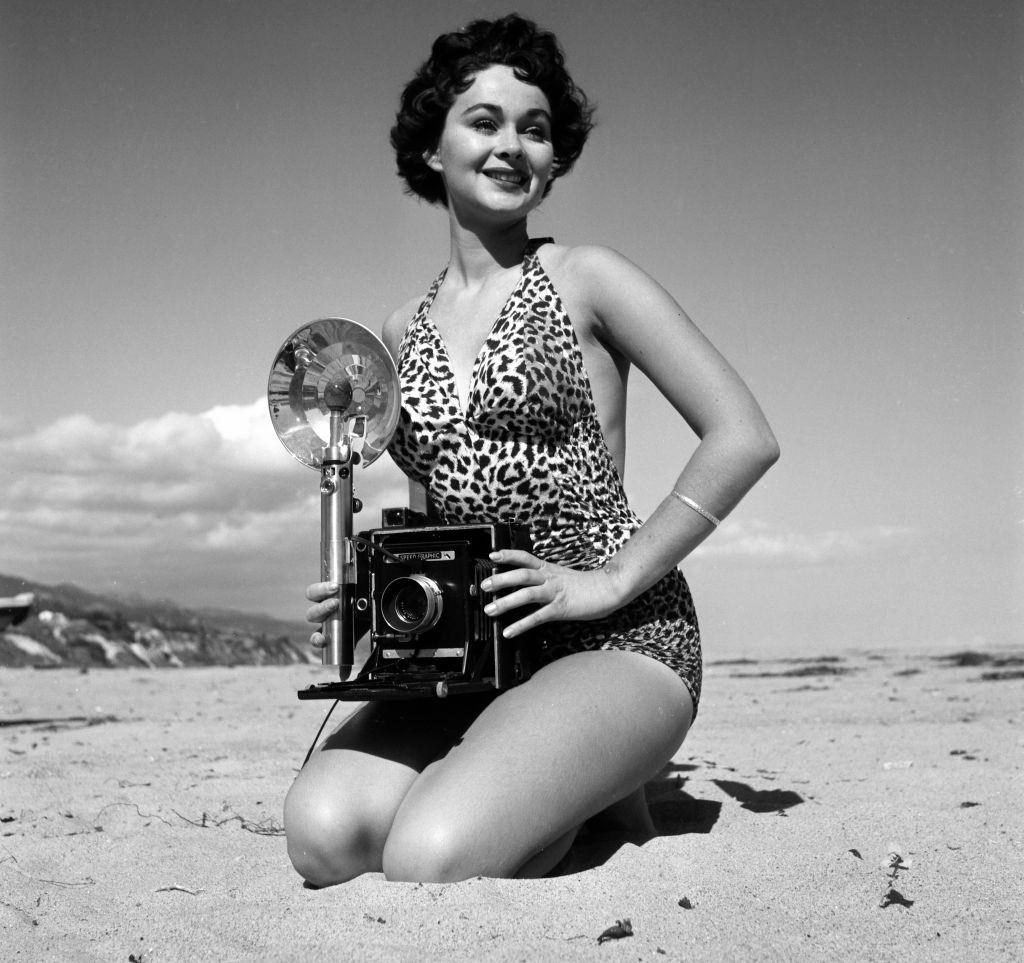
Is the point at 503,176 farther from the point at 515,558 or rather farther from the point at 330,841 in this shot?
the point at 330,841

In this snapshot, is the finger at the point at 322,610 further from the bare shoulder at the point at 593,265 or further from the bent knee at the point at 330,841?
the bare shoulder at the point at 593,265

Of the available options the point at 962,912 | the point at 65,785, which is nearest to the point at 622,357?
the point at 962,912

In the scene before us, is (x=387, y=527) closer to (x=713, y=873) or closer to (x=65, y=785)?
(x=713, y=873)

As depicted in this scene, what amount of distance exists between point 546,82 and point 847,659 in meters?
8.61

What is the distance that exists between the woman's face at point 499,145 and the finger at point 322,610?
1104mm

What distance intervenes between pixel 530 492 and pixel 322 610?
570 mm

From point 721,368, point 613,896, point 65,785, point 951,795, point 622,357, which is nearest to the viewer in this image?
point 613,896

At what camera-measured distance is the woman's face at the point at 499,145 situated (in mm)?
2887

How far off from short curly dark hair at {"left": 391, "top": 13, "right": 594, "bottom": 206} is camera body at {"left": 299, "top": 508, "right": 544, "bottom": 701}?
43.3 inches

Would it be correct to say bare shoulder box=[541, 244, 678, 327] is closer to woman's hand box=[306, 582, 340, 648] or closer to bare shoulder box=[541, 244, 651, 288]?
bare shoulder box=[541, 244, 651, 288]

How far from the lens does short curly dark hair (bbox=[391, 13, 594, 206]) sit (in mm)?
2949

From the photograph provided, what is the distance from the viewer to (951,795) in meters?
3.57

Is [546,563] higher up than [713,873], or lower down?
higher up

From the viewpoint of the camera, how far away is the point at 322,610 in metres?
2.52
